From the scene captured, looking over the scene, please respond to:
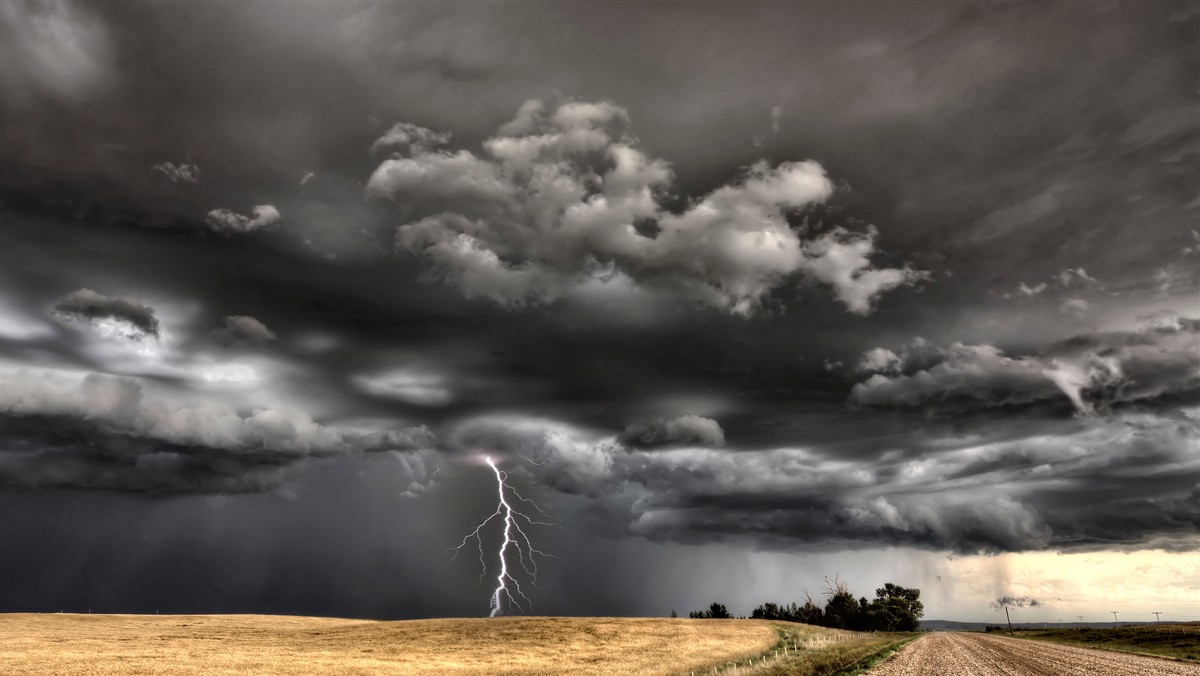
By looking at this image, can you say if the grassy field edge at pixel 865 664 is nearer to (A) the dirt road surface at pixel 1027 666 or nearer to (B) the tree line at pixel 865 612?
(A) the dirt road surface at pixel 1027 666

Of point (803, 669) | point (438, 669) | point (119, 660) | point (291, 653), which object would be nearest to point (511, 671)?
point (438, 669)

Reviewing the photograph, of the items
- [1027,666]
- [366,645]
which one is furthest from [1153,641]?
[366,645]

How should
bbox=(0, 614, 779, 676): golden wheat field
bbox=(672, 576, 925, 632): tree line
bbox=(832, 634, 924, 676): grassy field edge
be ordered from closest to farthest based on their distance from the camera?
bbox=(832, 634, 924, 676): grassy field edge
bbox=(0, 614, 779, 676): golden wheat field
bbox=(672, 576, 925, 632): tree line

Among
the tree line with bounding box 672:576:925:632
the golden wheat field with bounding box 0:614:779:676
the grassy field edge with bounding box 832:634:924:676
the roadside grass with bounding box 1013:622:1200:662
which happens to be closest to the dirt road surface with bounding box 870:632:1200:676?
the grassy field edge with bounding box 832:634:924:676

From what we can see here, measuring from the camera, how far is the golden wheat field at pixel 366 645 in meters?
49.4

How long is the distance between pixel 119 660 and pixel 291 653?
13220 millimetres

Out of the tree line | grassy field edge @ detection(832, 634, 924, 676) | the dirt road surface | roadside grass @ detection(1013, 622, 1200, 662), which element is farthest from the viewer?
the tree line

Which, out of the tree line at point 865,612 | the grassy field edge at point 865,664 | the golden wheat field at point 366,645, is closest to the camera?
the grassy field edge at point 865,664

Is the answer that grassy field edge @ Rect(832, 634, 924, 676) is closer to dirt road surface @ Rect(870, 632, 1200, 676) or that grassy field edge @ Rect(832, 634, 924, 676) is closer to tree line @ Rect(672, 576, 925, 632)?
dirt road surface @ Rect(870, 632, 1200, 676)

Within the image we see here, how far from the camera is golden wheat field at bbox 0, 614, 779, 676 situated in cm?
4938

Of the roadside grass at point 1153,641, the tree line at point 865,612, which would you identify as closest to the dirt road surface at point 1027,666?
the roadside grass at point 1153,641

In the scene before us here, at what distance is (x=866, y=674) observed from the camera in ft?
127

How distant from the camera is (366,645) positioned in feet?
225

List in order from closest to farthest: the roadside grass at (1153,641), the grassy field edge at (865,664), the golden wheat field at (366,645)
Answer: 1. the grassy field edge at (865,664)
2. the golden wheat field at (366,645)
3. the roadside grass at (1153,641)
